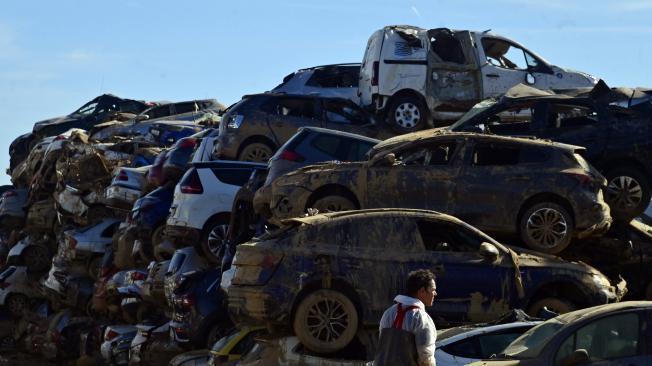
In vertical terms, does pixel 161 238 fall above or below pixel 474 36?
below

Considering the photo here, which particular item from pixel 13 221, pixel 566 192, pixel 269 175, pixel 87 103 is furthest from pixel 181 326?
pixel 87 103

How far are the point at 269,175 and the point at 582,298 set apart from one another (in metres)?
5.49

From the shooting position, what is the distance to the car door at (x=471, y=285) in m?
15.6

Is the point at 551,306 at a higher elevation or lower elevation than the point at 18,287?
higher

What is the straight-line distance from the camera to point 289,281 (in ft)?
51.2

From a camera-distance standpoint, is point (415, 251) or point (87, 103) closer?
point (415, 251)

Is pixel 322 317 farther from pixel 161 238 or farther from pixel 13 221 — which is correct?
pixel 13 221

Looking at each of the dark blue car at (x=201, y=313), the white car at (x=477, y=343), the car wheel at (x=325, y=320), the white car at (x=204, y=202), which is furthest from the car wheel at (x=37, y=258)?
the white car at (x=477, y=343)

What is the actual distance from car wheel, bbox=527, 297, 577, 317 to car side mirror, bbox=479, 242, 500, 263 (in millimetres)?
826

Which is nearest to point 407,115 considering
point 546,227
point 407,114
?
point 407,114

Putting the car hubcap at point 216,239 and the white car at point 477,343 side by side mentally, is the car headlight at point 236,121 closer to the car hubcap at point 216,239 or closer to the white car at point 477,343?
the car hubcap at point 216,239

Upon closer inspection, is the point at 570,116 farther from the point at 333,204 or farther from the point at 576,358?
the point at 576,358

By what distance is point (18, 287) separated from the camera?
126 feet

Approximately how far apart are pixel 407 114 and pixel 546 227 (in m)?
8.64
